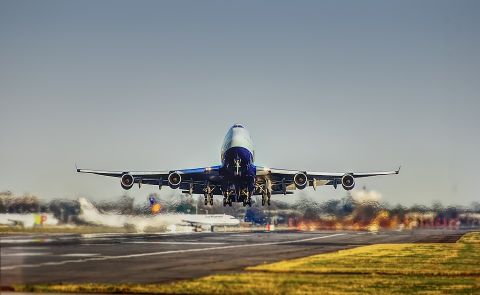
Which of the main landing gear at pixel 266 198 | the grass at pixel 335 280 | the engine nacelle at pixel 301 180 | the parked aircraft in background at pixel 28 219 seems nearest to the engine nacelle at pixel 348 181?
the engine nacelle at pixel 301 180

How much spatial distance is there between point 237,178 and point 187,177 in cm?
935

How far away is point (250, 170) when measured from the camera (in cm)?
6575

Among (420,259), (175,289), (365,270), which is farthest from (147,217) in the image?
(175,289)

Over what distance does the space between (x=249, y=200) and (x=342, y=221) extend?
2073 cm

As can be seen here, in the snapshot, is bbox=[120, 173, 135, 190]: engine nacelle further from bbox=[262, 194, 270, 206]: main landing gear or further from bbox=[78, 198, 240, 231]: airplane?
bbox=[262, 194, 270, 206]: main landing gear

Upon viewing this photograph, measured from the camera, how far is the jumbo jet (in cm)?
6469

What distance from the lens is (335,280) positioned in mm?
27766

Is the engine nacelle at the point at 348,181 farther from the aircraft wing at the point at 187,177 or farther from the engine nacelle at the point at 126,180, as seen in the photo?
the engine nacelle at the point at 126,180

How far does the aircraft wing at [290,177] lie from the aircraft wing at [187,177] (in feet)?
17.3

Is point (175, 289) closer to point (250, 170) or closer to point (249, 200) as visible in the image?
point (250, 170)

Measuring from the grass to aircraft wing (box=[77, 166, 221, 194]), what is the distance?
33.6 meters

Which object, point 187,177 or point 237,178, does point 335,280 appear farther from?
point 187,177

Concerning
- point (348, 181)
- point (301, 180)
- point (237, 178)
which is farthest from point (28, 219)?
point (348, 181)

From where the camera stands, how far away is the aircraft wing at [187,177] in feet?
236
